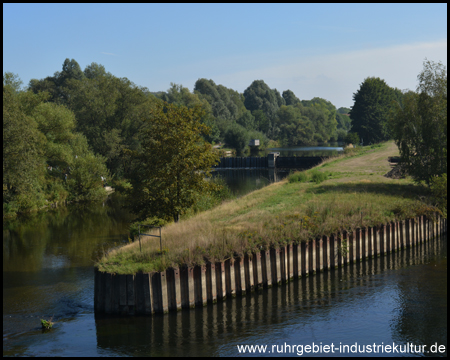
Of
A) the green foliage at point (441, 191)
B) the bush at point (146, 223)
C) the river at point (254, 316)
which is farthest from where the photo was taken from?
the bush at point (146, 223)

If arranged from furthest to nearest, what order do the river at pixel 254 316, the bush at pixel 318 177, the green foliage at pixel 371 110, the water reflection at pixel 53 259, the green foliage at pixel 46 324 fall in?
1. the green foliage at pixel 371 110
2. the bush at pixel 318 177
3. the water reflection at pixel 53 259
4. the green foliage at pixel 46 324
5. the river at pixel 254 316

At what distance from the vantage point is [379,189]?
33.7m

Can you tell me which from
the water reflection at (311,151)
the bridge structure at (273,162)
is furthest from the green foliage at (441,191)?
the water reflection at (311,151)

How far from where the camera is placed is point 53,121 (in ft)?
183

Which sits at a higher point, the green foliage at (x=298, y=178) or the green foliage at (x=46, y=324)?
the green foliage at (x=298, y=178)

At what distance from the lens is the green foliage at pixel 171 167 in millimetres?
27203

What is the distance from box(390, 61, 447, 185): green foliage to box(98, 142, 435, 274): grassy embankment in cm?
206

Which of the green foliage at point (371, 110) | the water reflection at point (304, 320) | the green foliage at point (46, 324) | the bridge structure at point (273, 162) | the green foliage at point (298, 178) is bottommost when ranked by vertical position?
the water reflection at point (304, 320)

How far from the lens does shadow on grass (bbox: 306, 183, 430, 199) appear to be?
32.6 m

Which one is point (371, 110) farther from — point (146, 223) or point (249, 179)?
point (146, 223)

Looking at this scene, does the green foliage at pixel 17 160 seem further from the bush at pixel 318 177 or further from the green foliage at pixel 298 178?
the bush at pixel 318 177

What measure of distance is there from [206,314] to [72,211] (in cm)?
3265

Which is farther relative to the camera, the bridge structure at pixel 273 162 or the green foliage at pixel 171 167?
the bridge structure at pixel 273 162

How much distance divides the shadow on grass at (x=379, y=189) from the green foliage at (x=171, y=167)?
10.3 m
